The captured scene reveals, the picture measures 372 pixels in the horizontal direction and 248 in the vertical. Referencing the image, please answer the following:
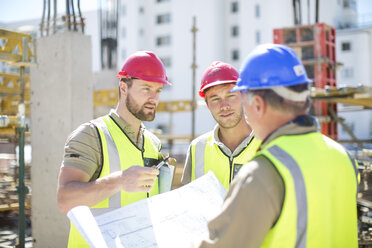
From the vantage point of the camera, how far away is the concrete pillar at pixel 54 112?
17.3 ft

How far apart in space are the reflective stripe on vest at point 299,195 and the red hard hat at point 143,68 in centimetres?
151

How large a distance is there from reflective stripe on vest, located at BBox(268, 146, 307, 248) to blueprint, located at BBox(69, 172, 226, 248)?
48cm

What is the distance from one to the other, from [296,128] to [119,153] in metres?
1.35

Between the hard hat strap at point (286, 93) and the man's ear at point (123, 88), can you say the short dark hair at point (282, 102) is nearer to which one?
the hard hat strap at point (286, 93)

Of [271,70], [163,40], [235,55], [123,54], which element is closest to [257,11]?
[235,55]

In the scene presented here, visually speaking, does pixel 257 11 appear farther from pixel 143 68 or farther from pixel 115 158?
pixel 115 158

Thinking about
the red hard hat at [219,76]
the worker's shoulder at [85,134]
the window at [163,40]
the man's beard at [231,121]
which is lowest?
the worker's shoulder at [85,134]

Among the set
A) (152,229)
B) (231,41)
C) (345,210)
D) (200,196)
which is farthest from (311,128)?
(231,41)

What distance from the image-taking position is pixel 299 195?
133 centimetres

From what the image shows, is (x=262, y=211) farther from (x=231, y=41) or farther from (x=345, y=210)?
(x=231, y=41)

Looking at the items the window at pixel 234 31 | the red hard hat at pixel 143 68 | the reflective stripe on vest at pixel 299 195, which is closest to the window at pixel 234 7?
the window at pixel 234 31

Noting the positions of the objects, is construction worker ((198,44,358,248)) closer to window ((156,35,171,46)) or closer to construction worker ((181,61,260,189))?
construction worker ((181,61,260,189))

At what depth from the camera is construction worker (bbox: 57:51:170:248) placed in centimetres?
207

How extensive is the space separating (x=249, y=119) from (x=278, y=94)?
0.55 feet
